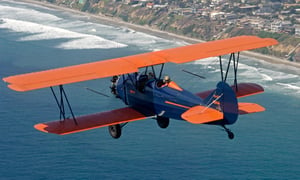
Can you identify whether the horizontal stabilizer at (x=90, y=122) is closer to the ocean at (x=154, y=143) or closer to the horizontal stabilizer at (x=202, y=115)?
the horizontal stabilizer at (x=202, y=115)

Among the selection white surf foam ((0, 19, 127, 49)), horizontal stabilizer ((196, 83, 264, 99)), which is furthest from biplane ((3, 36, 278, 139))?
white surf foam ((0, 19, 127, 49))

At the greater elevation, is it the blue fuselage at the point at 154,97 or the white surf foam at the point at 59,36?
the blue fuselage at the point at 154,97

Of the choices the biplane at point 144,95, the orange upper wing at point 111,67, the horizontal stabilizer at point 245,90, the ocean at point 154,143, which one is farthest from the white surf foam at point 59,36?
the biplane at point 144,95

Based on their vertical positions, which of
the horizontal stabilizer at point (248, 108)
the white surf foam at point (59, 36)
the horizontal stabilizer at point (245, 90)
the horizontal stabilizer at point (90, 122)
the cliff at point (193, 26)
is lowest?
the white surf foam at point (59, 36)

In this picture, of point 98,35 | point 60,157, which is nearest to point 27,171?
point 60,157

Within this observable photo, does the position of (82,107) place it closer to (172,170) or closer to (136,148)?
(136,148)

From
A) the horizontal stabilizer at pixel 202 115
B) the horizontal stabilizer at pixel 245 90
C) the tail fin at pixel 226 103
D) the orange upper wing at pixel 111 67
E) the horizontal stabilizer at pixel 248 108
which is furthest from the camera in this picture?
the horizontal stabilizer at pixel 245 90
